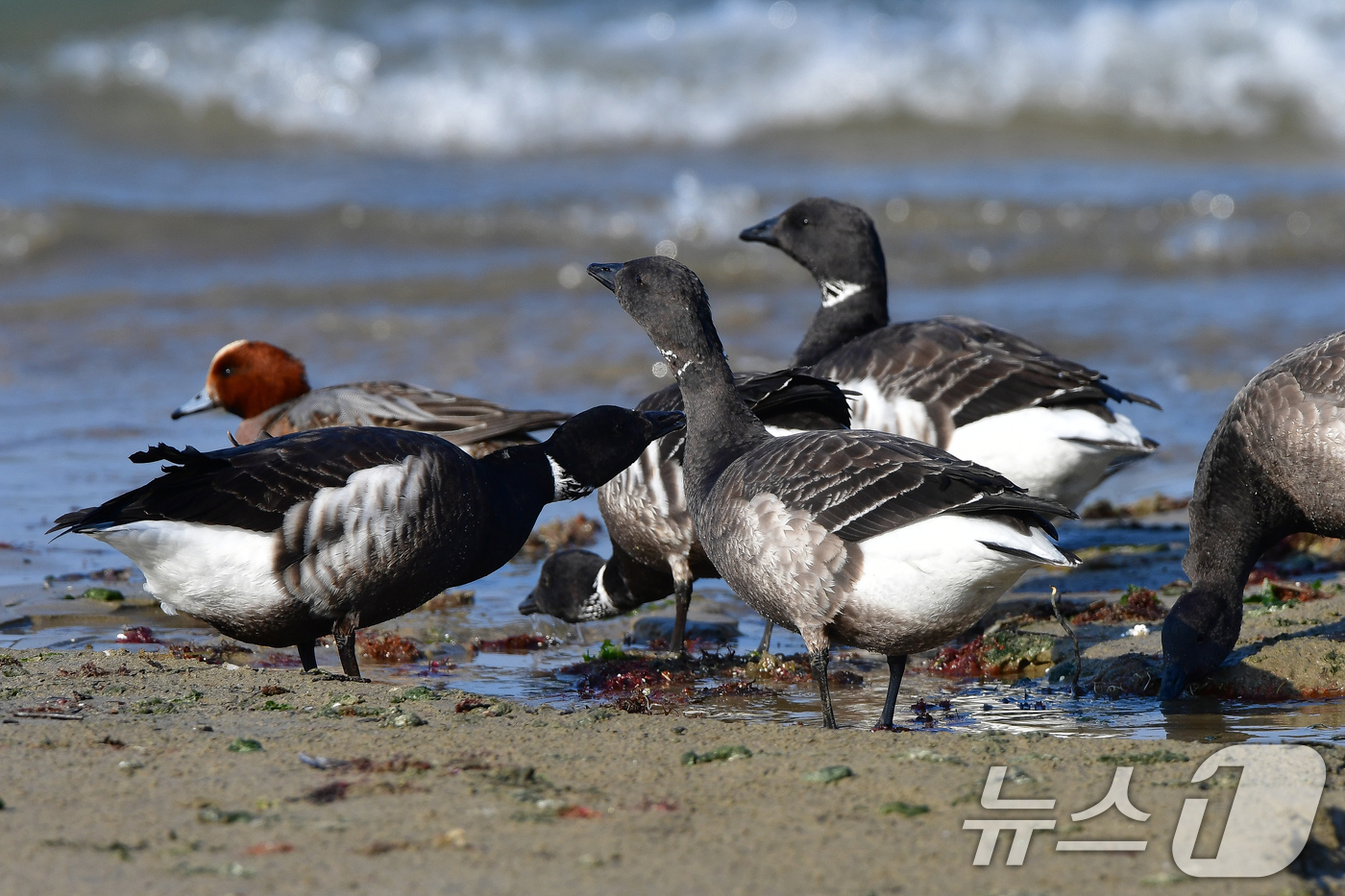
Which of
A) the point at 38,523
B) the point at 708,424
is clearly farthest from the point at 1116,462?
the point at 38,523

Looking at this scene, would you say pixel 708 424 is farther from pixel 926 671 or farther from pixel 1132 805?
pixel 1132 805

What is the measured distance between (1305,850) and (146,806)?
319 centimetres

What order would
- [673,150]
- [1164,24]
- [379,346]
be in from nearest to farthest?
[379,346], [673,150], [1164,24]

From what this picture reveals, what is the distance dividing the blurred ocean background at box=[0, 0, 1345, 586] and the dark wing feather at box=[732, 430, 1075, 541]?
4419mm

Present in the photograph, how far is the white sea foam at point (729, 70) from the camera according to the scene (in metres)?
27.0

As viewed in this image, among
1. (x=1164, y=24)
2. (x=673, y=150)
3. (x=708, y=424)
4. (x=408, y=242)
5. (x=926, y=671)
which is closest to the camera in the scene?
(x=708, y=424)

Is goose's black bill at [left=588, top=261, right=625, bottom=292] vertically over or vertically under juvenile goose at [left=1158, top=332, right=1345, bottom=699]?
over

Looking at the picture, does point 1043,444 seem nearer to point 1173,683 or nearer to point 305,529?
point 1173,683

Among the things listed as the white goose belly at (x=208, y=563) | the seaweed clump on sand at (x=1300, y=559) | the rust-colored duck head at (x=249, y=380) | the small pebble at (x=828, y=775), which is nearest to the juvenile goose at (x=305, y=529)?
the white goose belly at (x=208, y=563)

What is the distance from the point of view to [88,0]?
99.9 ft

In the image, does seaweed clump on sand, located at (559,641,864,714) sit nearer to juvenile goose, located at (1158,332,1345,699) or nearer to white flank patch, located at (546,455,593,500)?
white flank patch, located at (546,455,593,500)

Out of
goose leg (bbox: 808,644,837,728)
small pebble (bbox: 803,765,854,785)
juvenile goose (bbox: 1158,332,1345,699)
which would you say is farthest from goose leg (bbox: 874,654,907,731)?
juvenile goose (bbox: 1158,332,1345,699)

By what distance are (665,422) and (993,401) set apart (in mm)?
2140

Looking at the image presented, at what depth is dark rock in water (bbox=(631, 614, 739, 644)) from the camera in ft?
25.1
